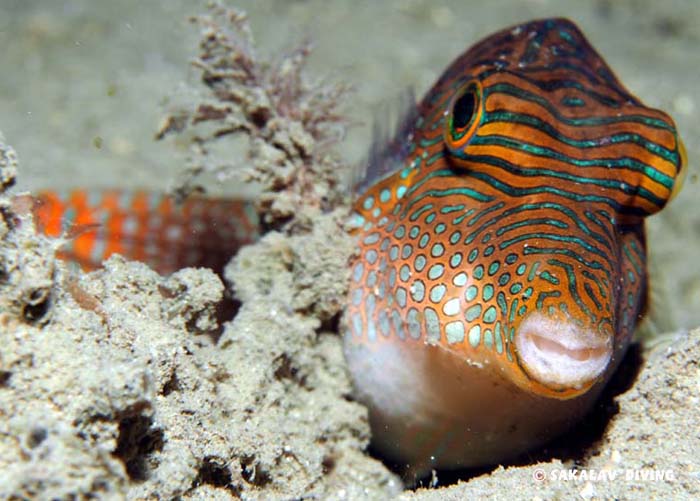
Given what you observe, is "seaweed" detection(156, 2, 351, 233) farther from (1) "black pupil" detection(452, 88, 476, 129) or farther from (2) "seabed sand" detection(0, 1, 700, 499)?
(1) "black pupil" detection(452, 88, 476, 129)

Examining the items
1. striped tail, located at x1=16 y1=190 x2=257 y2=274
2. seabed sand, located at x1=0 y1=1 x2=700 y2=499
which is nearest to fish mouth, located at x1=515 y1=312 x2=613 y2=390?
seabed sand, located at x1=0 y1=1 x2=700 y2=499

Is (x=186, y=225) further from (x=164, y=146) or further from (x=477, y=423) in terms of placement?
(x=477, y=423)

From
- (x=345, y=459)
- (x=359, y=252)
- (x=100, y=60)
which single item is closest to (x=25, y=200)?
(x=359, y=252)

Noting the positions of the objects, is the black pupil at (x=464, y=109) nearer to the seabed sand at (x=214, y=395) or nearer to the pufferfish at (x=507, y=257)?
the pufferfish at (x=507, y=257)

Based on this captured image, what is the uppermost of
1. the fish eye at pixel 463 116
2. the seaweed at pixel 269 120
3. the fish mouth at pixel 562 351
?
the seaweed at pixel 269 120

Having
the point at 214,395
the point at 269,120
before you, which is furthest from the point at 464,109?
the point at 214,395

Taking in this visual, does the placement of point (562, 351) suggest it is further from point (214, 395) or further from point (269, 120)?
point (269, 120)

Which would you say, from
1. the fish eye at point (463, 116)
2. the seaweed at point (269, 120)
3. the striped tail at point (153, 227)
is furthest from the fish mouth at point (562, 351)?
the striped tail at point (153, 227)
